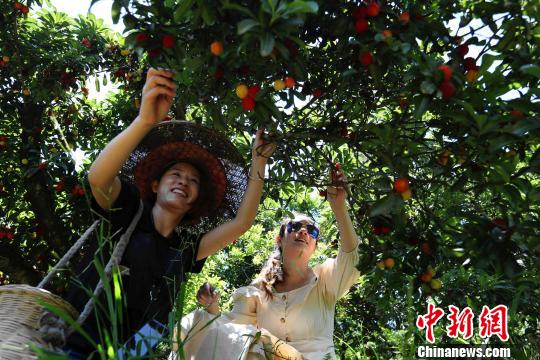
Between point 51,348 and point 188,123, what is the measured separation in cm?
108

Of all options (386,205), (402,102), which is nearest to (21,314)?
(386,205)

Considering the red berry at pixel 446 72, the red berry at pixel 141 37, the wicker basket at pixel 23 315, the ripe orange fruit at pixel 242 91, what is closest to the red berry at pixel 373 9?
the red berry at pixel 446 72

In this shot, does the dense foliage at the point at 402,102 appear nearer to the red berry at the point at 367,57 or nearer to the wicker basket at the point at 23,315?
the red berry at the point at 367,57

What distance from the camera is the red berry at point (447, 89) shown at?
133 centimetres

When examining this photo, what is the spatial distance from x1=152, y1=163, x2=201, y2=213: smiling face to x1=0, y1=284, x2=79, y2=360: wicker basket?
2.23 ft

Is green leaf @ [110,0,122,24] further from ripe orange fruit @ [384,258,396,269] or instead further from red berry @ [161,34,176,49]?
ripe orange fruit @ [384,258,396,269]

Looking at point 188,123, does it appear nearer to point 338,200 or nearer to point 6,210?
point 338,200

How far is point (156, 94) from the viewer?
1.64 m

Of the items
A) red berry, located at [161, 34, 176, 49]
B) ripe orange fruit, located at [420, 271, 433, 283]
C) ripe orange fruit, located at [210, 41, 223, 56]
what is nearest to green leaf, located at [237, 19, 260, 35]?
ripe orange fruit, located at [210, 41, 223, 56]

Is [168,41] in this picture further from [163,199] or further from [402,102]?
[402,102]

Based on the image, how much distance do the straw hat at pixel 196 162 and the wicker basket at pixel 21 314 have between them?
35.5 inches

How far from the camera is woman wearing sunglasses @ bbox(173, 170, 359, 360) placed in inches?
81.2

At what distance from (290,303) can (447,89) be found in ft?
4.79

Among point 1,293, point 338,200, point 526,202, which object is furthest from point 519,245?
point 1,293
